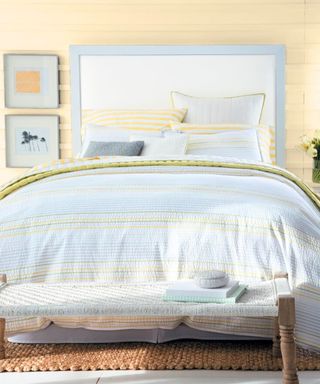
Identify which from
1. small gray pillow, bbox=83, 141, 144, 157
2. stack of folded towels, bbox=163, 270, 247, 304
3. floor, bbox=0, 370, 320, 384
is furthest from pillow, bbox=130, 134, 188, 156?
stack of folded towels, bbox=163, 270, 247, 304

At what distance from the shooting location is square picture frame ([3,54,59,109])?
570 cm

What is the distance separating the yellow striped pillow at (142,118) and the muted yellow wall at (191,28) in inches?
21.4

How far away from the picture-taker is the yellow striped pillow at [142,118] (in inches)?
208

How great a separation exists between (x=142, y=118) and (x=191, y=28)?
79 cm

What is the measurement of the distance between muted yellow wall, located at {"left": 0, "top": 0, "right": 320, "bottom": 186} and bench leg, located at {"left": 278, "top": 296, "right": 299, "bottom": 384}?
11.2ft

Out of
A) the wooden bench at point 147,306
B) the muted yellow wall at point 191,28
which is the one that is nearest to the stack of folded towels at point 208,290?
the wooden bench at point 147,306

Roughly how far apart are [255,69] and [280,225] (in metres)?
2.82

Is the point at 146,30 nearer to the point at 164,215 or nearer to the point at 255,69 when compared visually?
the point at 255,69

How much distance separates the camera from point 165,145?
4.74 metres

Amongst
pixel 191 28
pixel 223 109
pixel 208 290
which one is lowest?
pixel 208 290

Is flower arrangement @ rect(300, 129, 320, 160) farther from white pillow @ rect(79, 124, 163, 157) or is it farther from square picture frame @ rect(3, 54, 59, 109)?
square picture frame @ rect(3, 54, 59, 109)

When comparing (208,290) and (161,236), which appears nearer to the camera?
(208,290)

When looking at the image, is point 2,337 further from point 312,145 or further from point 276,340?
point 312,145

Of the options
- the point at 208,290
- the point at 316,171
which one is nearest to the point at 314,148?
the point at 316,171
